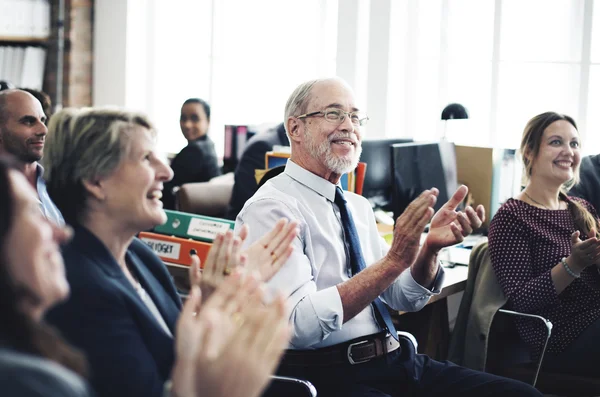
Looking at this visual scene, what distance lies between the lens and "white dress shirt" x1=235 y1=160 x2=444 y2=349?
2.11m

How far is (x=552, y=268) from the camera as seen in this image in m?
2.88

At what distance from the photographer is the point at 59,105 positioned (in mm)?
6910

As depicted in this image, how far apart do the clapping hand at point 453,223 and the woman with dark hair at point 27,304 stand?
1346mm

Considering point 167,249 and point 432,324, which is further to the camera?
point 432,324

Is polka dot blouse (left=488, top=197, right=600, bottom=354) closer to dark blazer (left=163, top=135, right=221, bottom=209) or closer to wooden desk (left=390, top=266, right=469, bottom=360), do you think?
wooden desk (left=390, top=266, right=469, bottom=360)

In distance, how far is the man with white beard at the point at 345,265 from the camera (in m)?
2.11

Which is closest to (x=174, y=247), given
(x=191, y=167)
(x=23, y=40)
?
(x=191, y=167)

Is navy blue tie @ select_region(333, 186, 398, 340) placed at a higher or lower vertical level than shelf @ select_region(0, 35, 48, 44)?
lower

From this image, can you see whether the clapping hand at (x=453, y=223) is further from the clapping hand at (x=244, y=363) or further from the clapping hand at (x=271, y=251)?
the clapping hand at (x=244, y=363)

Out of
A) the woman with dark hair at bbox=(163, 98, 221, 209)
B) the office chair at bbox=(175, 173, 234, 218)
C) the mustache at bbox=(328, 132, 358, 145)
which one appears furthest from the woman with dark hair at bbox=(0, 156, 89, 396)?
the woman with dark hair at bbox=(163, 98, 221, 209)

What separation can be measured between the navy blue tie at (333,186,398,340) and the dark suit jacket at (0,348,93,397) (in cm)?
142

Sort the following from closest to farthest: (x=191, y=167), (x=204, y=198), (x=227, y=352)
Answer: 1. (x=227, y=352)
2. (x=204, y=198)
3. (x=191, y=167)

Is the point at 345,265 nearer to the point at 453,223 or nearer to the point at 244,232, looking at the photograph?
the point at 453,223

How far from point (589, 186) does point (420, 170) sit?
2.88 ft
